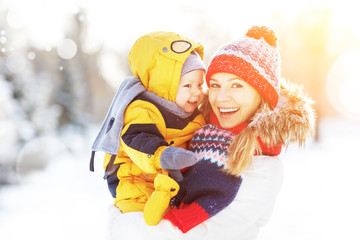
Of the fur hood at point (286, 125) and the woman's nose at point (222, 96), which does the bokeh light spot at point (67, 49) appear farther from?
the fur hood at point (286, 125)

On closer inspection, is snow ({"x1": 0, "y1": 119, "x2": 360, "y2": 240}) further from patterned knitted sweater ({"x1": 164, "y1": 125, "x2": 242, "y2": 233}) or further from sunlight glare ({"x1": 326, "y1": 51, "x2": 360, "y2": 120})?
sunlight glare ({"x1": 326, "y1": 51, "x2": 360, "y2": 120})

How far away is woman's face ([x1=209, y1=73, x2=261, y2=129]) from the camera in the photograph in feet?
6.80

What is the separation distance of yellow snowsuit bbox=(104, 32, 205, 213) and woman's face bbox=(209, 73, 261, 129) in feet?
0.75

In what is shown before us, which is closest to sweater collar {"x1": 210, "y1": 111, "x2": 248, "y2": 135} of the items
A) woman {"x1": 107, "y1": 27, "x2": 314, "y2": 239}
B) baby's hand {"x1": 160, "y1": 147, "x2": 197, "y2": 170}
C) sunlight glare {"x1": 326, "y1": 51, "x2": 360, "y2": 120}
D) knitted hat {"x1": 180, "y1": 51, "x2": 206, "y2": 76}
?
woman {"x1": 107, "y1": 27, "x2": 314, "y2": 239}

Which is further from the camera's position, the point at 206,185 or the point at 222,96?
the point at 222,96

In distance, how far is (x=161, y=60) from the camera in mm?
2023

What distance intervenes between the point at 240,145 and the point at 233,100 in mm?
Result: 378

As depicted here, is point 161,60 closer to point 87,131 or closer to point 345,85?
point 87,131

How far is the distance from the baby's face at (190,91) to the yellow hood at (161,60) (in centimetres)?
5

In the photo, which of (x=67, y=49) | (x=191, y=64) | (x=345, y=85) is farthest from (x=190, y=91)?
(x=345, y=85)

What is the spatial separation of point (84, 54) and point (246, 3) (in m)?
8.37

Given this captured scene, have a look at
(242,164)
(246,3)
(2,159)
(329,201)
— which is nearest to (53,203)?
(2,159)

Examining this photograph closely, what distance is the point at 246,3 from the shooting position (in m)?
10.8

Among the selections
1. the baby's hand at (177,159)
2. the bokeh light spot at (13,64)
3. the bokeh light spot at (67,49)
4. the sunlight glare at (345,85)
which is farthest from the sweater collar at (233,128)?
the sunlight glare at (345,85)
